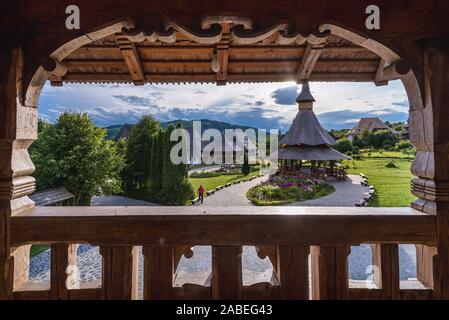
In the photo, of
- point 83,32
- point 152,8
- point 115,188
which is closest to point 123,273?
point 83,32

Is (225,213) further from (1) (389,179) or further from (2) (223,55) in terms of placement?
(1) (389,179)

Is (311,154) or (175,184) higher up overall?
(311,154)

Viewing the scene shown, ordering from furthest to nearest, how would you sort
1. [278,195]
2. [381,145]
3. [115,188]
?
1. [381,145]
2. [115,188]
3. [278,195]

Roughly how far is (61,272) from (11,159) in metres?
0.70

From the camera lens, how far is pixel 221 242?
143cm

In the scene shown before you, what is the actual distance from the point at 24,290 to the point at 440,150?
99.6 inches

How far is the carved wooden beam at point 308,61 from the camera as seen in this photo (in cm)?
204

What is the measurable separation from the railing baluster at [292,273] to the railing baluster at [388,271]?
0.44m

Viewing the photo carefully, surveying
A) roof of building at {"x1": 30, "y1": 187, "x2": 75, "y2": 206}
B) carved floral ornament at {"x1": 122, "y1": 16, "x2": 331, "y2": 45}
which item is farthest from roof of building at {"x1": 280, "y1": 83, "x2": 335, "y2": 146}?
carved floral ornament at {"x1": 122, "y1": 16, "x2": 331, "y2": 45}

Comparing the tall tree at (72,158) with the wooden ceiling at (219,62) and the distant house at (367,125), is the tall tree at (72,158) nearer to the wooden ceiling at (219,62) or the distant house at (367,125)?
the wooden ceiling at (219,62)

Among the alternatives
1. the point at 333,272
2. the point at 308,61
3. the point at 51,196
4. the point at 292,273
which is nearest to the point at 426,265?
the point at 333,272

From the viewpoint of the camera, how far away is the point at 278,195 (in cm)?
1246

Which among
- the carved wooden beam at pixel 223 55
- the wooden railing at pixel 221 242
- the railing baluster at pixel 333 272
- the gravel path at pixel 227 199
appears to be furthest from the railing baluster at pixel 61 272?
the gravel path at pixel 227 199

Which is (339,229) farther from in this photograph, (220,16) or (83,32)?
(83,32)
